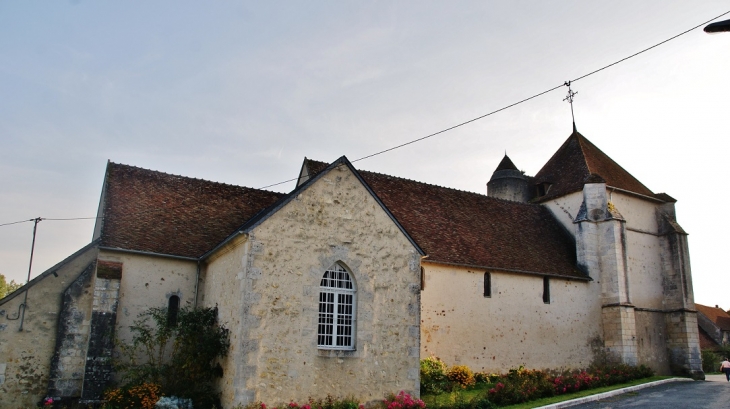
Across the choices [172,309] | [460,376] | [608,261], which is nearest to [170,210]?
[172,309]

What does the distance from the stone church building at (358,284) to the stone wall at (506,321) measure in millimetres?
60

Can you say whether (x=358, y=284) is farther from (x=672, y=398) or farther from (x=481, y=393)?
(x=672, y=398)

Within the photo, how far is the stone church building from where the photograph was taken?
1341 cm

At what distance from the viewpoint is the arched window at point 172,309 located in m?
16.3

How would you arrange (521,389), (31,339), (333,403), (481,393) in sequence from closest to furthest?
(333,403), (31,339), (521,389), (481,393)

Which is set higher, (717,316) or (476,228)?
(476,228)

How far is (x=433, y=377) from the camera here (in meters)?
16.7

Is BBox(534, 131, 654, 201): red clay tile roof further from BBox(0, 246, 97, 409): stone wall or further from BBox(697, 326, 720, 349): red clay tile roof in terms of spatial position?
BBox(697, 326, 720, 349): red clay tile roof

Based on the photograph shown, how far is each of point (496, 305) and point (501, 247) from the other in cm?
270

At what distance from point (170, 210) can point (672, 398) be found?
16.5m

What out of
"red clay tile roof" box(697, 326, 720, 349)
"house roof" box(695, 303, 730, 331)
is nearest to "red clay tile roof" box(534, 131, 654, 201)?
"red clay tile roof" box(697, 326, 720, 349)

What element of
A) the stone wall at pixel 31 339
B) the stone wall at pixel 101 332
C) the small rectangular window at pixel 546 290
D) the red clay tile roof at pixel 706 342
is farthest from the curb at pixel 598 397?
the red clay tile roof at pixel 706 342

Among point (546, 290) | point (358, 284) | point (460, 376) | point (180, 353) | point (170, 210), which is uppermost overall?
point (170, 210)

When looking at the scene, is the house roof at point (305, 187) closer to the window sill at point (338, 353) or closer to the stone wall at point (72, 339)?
the window sill at point (338, 353)
